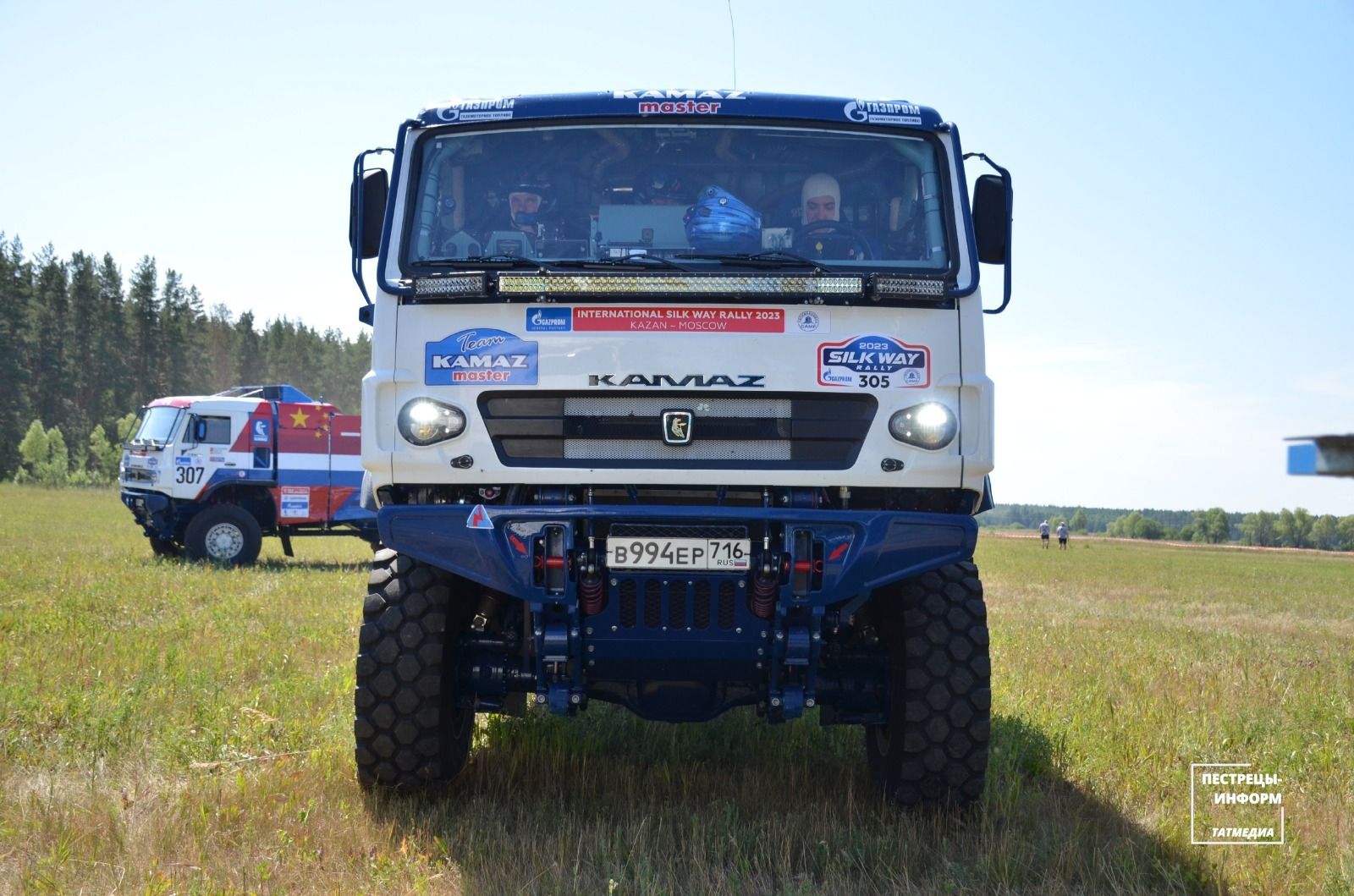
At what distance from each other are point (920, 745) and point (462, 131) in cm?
301

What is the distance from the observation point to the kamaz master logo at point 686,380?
A: 4340 millimetres

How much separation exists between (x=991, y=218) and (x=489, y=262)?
78.6 inches

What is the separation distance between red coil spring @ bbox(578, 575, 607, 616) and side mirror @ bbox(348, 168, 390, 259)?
5.41ft

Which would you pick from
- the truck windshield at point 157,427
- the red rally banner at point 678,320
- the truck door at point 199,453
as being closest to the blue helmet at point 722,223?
the red rally banner at point 678,320

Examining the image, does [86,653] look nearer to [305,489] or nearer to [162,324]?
[305,489]

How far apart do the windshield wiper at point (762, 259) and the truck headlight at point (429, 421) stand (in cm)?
A: 103

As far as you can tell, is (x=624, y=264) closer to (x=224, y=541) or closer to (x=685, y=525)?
(x=685, y=525)

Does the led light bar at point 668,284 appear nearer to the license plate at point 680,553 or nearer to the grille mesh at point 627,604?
the license plate at point 680,553

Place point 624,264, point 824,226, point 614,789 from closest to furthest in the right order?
1. point 624,264
2. point 824,226
3. point 614,789

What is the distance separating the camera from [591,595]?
4.29 m

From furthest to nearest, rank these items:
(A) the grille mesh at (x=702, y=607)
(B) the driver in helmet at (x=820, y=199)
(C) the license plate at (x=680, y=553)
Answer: (B) the driver in helmet at (x=820, y=199)
(A) the grille mesh at (x=702, y=607)
(C) the license plate at (x=680, y=553)

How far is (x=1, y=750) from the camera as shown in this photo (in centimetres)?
530

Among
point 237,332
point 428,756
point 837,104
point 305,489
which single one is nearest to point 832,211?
point 837,104

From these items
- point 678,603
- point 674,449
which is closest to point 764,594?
point 678,603
